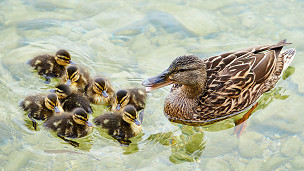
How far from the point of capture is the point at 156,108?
4.24 meters

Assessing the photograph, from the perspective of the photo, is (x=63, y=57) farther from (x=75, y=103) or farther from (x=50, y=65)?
(x=75, y=103)

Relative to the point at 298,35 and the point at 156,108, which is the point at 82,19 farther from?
the point at 298,35

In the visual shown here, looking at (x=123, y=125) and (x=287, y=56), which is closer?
(x=123, y=125)

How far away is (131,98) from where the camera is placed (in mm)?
4047

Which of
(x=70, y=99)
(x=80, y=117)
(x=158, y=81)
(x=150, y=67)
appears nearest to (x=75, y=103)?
(x=70, y=99)

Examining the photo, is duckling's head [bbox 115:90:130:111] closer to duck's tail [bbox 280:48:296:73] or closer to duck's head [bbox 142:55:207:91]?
duck's head [bbox 142:55:207:91]

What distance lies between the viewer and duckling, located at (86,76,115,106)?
4016 millimetres

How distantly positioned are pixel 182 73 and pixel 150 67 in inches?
37.5

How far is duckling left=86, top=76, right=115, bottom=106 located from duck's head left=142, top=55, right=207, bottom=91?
484 mm

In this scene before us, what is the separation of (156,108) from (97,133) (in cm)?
75

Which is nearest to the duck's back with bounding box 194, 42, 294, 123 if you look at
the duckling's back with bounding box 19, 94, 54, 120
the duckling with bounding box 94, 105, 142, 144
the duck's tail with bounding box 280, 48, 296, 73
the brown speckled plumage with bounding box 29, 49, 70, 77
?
the duck's tail with bounding box 280, 48, 296, 73

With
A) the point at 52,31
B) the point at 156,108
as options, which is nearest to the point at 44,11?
the point at 52,31

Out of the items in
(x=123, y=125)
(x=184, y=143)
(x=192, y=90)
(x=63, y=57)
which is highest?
(x=192, y=90)

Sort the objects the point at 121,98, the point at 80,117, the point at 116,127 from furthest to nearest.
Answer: the point at 121,98
the point at 116,127
the point at 80,117
